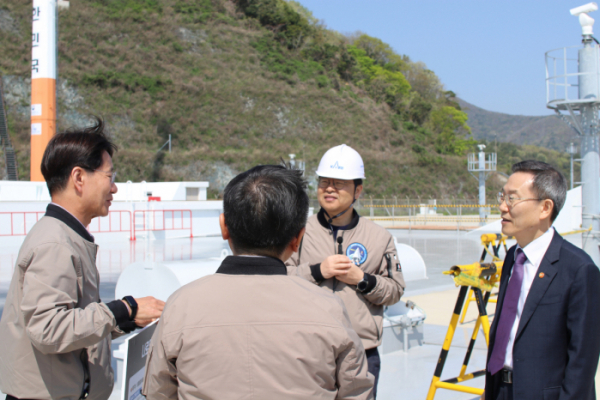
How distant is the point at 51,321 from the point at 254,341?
101 cm

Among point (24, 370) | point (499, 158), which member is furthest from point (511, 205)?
point (499, 158)

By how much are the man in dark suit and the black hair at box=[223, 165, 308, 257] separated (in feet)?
4.69

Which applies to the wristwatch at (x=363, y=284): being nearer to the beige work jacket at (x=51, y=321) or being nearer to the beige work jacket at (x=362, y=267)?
the beige work jacket at (x=362, y=267)

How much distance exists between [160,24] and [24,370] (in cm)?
6348

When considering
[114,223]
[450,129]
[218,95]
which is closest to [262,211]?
[114,223]

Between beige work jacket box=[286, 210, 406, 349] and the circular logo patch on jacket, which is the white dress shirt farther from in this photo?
the circular logo patch on jacket

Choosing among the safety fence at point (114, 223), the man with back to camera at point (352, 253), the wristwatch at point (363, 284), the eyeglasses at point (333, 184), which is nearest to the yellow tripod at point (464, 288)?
the man with back to camera at point (352, 253)

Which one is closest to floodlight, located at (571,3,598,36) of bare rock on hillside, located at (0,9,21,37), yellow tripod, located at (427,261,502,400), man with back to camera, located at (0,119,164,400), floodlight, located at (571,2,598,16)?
floodlight, located at (571,2,598,16)

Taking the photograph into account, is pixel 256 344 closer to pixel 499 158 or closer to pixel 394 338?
pixel 394 338

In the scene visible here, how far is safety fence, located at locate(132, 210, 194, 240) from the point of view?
22344mm

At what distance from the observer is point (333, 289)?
9.46 ft

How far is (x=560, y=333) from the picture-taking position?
2297 mm

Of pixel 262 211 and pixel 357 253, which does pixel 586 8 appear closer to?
pixel 357 253

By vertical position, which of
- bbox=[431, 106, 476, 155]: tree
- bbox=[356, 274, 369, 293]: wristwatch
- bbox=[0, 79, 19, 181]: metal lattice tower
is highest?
bbox=[431, 106, 476, 155]: tree
